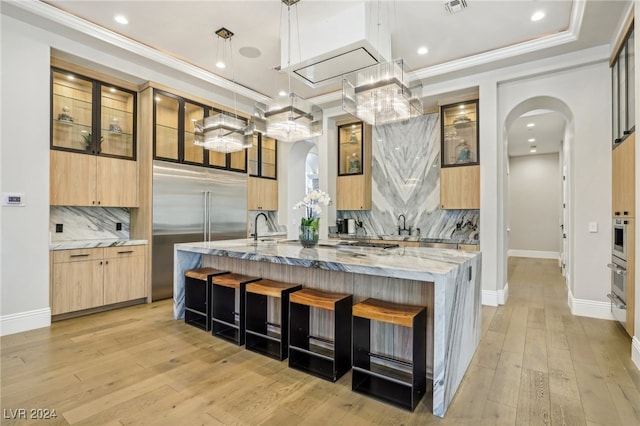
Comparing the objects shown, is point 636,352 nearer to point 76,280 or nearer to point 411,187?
point 411,187

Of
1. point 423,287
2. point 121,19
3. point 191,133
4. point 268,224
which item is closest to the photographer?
point 423,287

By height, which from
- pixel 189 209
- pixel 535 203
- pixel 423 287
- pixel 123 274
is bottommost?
pixel 123 274

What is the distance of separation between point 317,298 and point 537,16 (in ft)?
12.4

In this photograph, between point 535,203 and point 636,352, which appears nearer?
point 636,352

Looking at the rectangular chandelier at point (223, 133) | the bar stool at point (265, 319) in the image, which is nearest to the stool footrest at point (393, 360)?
the bar stool at point (265, 319)

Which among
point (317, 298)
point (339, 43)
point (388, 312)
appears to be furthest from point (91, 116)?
point (388, 312)

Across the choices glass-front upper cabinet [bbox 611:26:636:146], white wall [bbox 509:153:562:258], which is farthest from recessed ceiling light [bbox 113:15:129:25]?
white wall [bbox 509:153:562:258]

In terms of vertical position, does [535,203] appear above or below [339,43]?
below

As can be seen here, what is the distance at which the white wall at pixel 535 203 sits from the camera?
927cm

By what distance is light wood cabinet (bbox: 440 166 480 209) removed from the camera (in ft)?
15.9

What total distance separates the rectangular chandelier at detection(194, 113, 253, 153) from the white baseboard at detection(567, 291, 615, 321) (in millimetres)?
4554

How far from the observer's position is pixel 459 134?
5.11 meters

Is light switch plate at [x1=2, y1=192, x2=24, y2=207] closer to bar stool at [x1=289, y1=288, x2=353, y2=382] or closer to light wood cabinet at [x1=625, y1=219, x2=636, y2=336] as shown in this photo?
bar stool at [x1=289, y1=288, x2=353, y2=382]

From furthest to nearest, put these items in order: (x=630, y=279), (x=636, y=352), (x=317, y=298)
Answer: (x=630, y=279), (x=636, y=352), (x=317, y=298)
